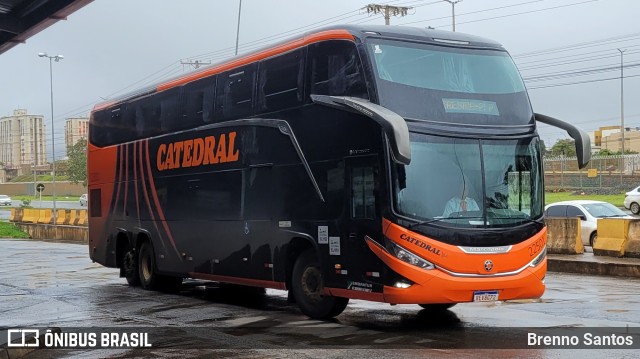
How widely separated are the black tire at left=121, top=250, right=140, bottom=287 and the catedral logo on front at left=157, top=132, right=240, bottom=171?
272 cm

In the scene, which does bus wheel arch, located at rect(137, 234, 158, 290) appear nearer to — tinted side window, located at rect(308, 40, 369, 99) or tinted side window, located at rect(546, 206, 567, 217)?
tinted side window, located at rect(308, 40, 369, 99)

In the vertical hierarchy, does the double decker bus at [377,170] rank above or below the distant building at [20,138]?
below

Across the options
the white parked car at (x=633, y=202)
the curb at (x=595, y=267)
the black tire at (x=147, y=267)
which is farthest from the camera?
the white parked car at (x=633, y=202)

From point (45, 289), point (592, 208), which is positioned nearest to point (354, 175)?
point (45, 289)

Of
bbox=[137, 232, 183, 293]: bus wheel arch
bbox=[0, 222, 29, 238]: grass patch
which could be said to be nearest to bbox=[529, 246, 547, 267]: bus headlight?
bbox=[137, 232, 183, 293]: bus wheel arch

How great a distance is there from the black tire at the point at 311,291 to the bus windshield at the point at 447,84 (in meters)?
2.94

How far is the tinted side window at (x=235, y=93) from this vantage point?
1402 centimetres

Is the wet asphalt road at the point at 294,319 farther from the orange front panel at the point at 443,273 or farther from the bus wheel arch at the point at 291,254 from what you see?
the bus wheel arch at the point at 291,254

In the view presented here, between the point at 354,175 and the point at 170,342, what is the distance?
132 inches

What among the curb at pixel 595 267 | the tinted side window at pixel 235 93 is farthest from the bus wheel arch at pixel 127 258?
the curb at pixel 595 267

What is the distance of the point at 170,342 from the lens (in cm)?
1062

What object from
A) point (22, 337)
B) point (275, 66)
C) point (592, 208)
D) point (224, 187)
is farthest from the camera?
point (592, 208)

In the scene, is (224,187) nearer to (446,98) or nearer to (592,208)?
(446,98)

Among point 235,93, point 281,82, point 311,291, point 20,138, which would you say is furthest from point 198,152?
point 20,138
